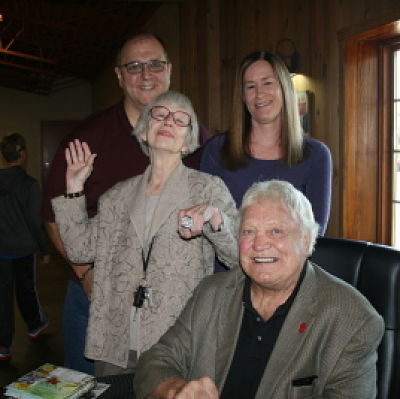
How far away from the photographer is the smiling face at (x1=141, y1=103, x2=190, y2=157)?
180 cm

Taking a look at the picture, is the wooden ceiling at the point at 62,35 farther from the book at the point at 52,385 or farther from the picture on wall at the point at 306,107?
the book at the point at 52,385

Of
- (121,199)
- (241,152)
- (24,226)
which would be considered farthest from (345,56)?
(24,226)

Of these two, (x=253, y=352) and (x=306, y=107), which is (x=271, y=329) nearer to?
A: (x=253, y=352)

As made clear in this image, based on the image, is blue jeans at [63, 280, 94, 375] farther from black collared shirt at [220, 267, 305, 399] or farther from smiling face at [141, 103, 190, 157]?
black collared shirt at [220, 267, 305, 399]

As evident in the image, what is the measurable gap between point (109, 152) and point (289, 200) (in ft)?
2.99

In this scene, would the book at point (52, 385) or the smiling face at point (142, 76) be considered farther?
the smiling face at point (142, 76)

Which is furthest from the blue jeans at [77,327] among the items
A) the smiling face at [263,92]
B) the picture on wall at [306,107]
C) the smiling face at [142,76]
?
the picture on wall at [306,107]

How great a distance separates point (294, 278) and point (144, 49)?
1.22m

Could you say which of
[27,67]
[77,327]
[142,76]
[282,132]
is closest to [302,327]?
[282,132]

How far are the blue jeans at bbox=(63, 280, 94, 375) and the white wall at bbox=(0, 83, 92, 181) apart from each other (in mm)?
12138

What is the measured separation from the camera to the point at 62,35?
9477mm

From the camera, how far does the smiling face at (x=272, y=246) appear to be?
145 centimetres

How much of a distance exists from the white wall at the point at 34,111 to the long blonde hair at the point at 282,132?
12.3 m

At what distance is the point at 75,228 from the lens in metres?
1.83
